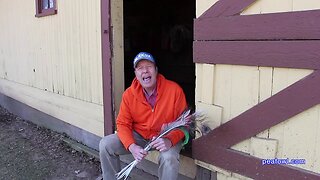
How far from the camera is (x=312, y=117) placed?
228 centimetres

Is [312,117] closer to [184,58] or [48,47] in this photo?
[48,47]

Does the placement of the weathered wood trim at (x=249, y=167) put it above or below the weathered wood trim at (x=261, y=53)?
below

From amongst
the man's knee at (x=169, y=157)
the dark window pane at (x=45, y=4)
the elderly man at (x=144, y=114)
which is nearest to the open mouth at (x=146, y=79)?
the elderly man at (x=144, y=114)

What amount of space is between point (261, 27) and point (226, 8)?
0.33 metres

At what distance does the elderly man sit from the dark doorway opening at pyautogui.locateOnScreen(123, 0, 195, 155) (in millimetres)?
3502

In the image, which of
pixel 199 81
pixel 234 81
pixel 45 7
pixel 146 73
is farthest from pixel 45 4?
pixel 234 81

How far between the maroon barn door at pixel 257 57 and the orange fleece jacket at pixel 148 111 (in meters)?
0.32

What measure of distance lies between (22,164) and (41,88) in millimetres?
1719

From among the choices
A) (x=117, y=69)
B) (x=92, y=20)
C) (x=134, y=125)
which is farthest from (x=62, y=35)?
(x=134, y=125)

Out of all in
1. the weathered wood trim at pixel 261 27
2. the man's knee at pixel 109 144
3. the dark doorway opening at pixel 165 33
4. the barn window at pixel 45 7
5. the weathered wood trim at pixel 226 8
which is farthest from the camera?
the dark doorway opening at pixel 165 33

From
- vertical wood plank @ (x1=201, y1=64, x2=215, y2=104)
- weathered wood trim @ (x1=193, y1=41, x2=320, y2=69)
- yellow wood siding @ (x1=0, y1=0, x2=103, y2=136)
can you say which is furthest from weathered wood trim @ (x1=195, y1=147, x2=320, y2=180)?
yellow wood siding @ (x1=0, y1=0, x2=103, y2=136)

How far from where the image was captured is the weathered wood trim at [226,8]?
2574 mm

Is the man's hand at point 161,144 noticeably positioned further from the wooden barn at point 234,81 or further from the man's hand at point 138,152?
the wooden barn at point 234,81

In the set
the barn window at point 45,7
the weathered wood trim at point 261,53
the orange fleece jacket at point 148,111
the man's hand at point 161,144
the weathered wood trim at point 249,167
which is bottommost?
the weathered wood trim at point 249,167
